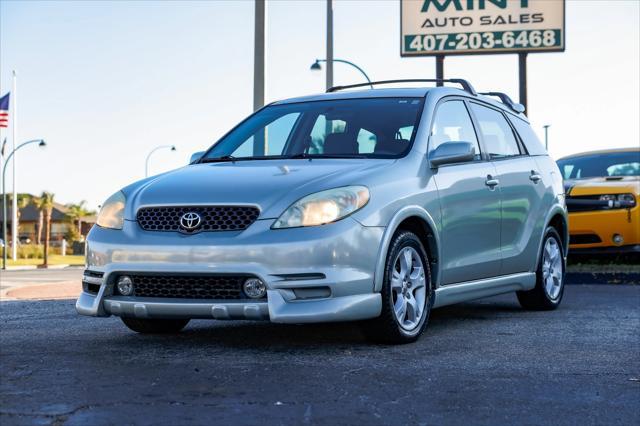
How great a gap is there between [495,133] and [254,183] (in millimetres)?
2754

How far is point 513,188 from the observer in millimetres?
7793

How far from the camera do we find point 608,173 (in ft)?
42.2

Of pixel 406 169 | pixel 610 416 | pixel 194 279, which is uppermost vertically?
pixel 406 169

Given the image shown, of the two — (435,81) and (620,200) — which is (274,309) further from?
(620,200)

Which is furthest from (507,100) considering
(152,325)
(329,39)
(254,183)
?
(329,39)

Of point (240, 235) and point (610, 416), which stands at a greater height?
point (240, 235)

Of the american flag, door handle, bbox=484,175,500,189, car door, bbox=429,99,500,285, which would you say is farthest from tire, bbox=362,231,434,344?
the american flag

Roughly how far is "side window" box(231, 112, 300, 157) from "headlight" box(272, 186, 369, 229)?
1248 millimetres

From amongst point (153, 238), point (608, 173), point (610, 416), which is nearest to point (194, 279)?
point (153, 238)

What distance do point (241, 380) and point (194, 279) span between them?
108 cm

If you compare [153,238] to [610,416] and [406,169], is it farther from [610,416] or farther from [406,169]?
[610,416]

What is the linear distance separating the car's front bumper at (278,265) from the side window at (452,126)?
136 centimetres

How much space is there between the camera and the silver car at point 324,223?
5.61m

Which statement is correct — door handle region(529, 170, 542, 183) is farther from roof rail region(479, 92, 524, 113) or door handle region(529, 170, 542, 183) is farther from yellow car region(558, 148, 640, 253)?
yellow car region(558, 148, 640, 253)
